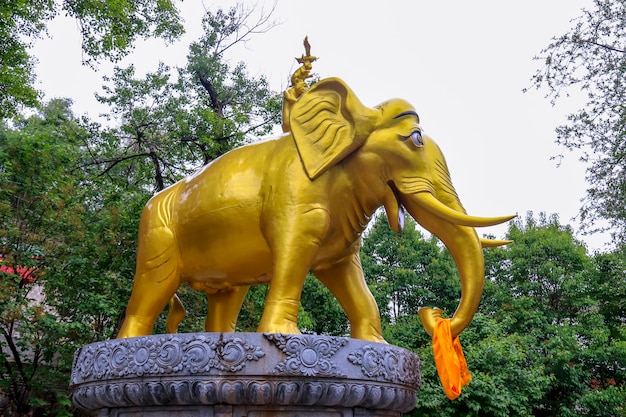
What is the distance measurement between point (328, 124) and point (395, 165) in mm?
512

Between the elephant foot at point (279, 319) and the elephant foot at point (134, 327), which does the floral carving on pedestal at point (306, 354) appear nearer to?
the elephant foot at point (279, 319)

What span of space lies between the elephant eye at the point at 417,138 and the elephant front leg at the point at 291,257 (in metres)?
0.78

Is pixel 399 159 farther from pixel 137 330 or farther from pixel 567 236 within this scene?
pixel 567 236

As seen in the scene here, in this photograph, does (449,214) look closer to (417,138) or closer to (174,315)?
(417,138)

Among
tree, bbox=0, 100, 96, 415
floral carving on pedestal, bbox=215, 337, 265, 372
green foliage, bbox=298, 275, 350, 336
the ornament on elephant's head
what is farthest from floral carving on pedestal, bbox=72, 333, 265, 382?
green foliage, bbox=298, 275, 350, 336

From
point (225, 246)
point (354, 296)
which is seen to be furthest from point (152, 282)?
point (354, 296)

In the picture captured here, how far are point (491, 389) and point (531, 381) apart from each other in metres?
1.36

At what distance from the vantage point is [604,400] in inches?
609

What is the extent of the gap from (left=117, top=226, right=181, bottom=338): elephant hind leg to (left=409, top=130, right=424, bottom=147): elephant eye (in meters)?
1.70

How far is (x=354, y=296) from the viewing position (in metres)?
4.27

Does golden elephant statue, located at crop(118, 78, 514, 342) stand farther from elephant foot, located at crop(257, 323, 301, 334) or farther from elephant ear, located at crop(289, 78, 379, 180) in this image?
elephant foot, located at crop(257, 323, 301, 334)

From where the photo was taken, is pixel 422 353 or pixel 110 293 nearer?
pixel 110 293

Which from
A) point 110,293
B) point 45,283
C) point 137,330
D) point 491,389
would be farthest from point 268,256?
point 491,389

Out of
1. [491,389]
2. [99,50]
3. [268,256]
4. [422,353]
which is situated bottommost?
[268,256]
